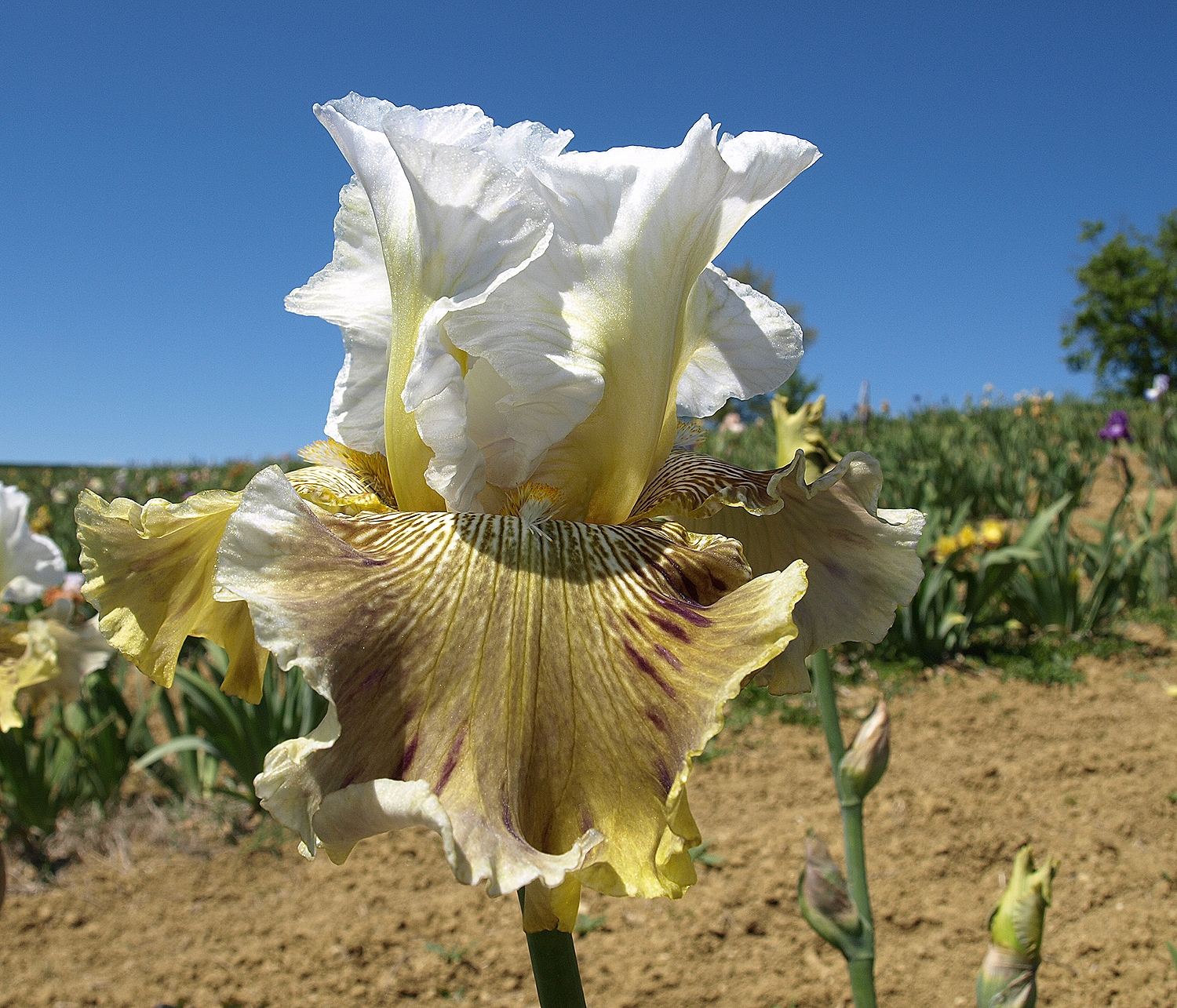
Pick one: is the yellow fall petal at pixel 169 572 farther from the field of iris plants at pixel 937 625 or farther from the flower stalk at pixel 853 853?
the field of iris plants at pixel 937 625

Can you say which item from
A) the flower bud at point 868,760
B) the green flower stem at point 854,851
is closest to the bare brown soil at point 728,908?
the green flower stem at point 854,851

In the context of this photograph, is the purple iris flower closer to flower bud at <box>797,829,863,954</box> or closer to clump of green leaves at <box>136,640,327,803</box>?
clump of green leaves at <box>136,640,327,803</box>

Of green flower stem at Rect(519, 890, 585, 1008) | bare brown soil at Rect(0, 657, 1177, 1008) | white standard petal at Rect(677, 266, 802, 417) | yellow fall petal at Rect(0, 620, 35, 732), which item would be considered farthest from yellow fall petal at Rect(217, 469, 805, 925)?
bare brown soil at Rect(0, 657, 1177, 1008)

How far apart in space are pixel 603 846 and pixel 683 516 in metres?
0.46

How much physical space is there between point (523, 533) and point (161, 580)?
509 mm

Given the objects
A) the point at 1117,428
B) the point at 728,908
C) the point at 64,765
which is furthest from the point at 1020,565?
the point at 64,765

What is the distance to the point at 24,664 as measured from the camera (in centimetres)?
253

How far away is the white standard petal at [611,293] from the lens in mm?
944

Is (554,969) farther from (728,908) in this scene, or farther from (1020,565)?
(1020,565)

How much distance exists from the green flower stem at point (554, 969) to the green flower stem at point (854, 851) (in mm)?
774

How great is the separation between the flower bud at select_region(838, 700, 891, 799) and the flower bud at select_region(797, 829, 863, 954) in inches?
8.8

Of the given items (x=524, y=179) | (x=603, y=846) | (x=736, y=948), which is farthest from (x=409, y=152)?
(x=736, y=948)

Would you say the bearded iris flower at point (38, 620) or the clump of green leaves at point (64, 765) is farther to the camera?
the clump of green leaves at point (64, 765)

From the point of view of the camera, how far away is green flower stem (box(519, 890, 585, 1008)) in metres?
0.85
